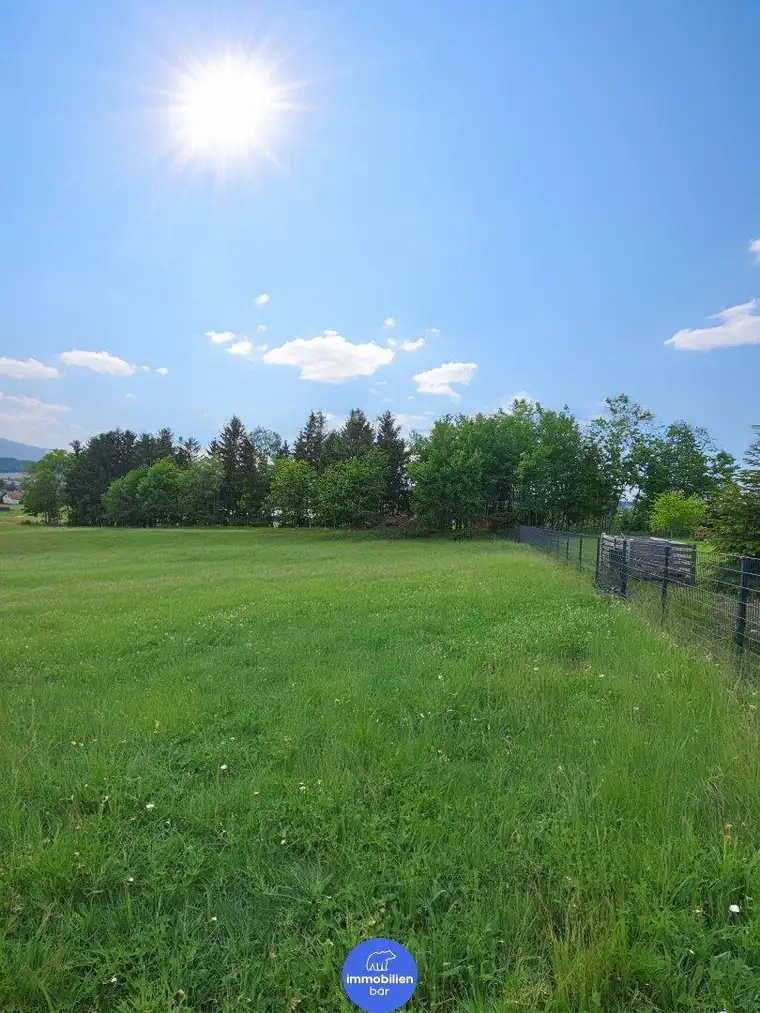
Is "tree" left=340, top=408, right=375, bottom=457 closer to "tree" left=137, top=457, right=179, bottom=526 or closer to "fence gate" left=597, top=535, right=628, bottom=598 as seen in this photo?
"tree" left=137, top=457, right=179, bottom=526

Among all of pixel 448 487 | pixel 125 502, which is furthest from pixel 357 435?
pixel 125 502

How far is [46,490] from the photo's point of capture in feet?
251

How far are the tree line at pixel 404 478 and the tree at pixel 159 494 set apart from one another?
124 millimetres

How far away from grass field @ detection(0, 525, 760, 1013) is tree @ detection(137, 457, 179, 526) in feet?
200

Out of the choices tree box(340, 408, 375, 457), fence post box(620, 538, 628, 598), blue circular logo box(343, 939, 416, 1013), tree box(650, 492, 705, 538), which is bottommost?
blue circular logo box(343, 939, 416, 1013)

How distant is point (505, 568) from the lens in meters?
15.0

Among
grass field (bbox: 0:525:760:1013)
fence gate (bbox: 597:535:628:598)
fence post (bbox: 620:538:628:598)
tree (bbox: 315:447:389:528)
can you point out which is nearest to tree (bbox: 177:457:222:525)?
tree (bbox: 315:447:389:528)

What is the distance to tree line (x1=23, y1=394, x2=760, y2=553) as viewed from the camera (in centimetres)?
4384

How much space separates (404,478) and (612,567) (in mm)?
44252

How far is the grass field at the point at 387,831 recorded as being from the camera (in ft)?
6.26

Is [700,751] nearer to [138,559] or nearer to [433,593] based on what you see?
[433,593]

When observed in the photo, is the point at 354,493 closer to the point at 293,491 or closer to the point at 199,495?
the point at 293,491

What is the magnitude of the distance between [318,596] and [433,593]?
2.22 m

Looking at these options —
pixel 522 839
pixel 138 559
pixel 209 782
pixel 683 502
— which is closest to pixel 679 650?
pixel 522 839
